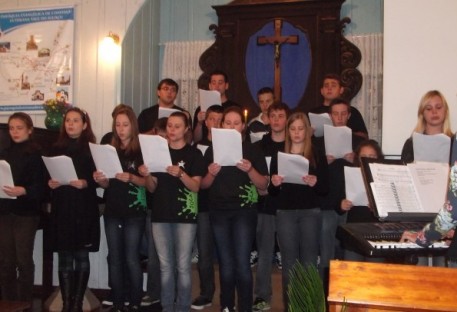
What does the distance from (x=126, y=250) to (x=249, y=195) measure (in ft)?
2.99

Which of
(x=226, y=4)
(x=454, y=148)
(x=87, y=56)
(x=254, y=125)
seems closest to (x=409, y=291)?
(x=454, y=148)

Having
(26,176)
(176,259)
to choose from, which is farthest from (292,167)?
(26,176)

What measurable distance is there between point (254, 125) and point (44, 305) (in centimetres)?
211

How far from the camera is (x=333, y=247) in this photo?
360 cm

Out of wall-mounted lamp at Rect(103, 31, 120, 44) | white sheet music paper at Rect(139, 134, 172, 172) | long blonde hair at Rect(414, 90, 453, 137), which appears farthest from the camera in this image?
wall-mounted lamp at Rect(103, 31, 120, 44)

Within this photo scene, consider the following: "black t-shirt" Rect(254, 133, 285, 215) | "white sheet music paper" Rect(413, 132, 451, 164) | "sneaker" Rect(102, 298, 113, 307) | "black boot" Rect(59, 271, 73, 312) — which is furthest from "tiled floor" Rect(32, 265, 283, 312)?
"white sheet music paper" Rect(413, 132, 451, 164)

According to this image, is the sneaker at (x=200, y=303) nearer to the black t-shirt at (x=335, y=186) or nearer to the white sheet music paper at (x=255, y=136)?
the black t-shirt at (x=335, y=186)

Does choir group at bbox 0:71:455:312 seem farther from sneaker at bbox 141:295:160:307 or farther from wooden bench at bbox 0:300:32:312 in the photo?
wooden bench at bbox 0:300:32:312

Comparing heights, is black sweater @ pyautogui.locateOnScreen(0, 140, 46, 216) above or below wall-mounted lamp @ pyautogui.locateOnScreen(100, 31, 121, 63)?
below

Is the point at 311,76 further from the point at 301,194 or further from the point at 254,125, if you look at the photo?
the point at 301,194

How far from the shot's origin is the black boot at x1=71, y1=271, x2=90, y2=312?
12.3ft

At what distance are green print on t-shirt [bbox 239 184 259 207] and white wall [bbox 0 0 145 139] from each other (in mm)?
2116

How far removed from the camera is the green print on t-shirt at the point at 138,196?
12.1 feet

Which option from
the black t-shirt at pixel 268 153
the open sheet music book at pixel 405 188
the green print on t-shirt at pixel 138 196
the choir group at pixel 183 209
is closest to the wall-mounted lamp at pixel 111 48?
the choir group at pixel 183 209
